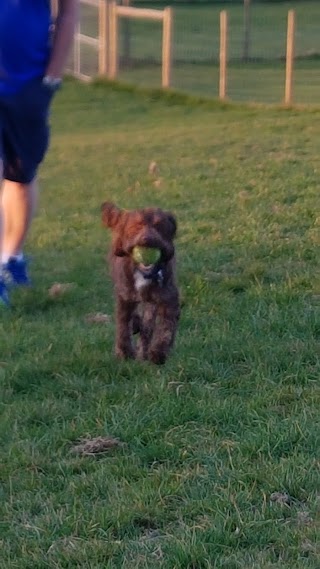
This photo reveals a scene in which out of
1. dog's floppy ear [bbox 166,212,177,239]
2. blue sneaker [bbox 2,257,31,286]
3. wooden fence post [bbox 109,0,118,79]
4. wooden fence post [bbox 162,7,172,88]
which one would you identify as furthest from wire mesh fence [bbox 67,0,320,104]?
dog's floppy ear [bbox 166,212,177,239]

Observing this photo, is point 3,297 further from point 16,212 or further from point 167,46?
point 167,46

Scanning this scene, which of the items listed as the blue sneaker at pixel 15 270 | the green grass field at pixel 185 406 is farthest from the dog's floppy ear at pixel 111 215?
the blue sneaker at pixel 15 270

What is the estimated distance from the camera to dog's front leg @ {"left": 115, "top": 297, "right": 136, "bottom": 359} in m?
5.06

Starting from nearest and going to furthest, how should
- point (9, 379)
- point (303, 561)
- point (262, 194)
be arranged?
point (303, 561), point (9, 379), point (262, 194)

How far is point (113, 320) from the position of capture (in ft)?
19.1

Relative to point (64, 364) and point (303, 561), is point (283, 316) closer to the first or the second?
point (64, 364)

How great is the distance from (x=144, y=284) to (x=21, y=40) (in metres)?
1.46

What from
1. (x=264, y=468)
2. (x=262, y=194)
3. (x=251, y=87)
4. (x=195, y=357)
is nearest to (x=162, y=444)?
(x=264, y=468)

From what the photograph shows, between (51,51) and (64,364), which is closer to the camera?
(64,364)

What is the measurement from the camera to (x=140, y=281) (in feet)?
16.1

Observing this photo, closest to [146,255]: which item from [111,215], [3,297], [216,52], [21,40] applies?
[111,215]

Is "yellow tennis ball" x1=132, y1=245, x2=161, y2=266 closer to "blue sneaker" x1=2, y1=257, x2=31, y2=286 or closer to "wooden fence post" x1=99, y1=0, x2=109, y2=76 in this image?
"blue sneaker" x1=2, y1=257, x2=31, y2=286

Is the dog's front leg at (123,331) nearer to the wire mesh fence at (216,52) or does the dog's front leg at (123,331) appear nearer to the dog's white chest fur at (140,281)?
the dog's white chest fur at (140,281)

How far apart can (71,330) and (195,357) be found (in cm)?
90
